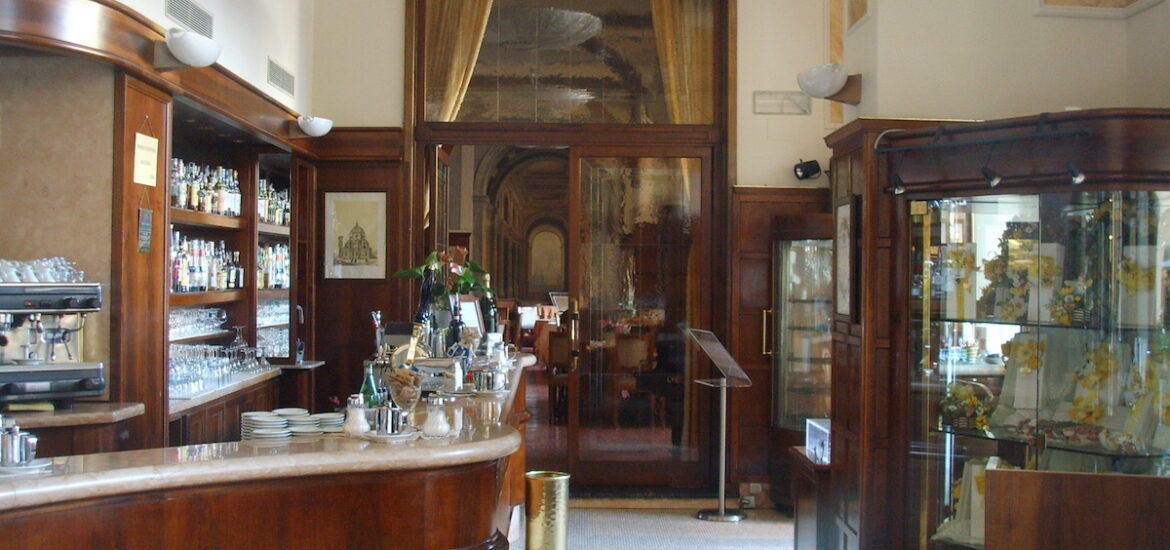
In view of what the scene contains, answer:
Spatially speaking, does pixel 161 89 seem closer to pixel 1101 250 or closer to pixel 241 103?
pixel 241 103

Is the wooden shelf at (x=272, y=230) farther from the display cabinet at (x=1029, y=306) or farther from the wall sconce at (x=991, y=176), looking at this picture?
the wall sconce at (x=991, y=176)

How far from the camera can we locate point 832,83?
528cm

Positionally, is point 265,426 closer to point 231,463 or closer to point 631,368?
point 231,463

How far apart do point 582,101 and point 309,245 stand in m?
2.42

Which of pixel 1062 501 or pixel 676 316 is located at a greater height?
pixel 676 316

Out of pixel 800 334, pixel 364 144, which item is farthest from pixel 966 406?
pixel 364 144

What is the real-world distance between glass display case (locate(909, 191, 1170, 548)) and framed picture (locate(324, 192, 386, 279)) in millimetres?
4428

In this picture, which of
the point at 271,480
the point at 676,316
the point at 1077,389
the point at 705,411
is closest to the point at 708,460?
the point at 705,411

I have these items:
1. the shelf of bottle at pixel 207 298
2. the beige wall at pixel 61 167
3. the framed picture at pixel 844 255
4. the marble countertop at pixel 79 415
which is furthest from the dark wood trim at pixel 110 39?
the framed picture at pixel 844 255

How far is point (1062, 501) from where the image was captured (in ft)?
12.5

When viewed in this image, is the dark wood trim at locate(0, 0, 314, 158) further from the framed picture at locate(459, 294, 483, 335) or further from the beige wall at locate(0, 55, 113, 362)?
the framed picture at locate(459, 294, 483, 335)

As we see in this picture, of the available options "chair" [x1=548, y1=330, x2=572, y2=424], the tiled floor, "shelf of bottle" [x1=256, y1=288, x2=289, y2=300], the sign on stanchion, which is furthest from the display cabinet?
"chair" [x1=548, y1=330, x2=572, y2=424]

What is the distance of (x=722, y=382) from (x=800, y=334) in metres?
1.05

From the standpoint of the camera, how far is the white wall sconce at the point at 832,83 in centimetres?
526
